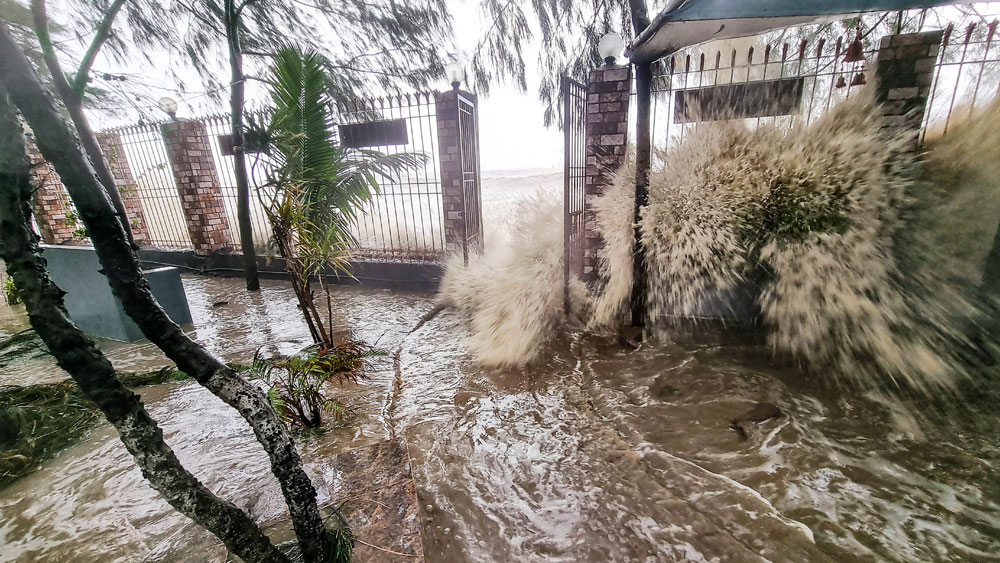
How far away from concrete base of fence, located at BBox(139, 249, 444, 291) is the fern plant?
5.37 ft

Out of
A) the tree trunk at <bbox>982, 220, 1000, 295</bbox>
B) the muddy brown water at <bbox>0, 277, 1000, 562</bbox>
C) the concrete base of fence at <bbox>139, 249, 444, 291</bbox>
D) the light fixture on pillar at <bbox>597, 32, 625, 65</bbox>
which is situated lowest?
the muddy brown water at <bbox>0, 277, 1000, 562</bbox>

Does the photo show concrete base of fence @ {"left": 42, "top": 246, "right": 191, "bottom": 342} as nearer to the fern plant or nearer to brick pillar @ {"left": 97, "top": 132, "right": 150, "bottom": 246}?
the fern plant

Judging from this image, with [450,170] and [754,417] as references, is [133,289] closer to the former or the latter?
[754,417]

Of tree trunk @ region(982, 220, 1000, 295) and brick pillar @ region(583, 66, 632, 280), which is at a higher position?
brick pillar @ region(583, 66, 632, 280)

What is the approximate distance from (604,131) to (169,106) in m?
7.65

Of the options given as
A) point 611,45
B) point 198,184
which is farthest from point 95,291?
point 611,45

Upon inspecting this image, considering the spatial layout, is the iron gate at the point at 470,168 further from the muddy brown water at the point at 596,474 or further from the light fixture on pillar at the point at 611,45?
the muddy brown water at the point at 596,474

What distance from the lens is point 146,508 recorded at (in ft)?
6.40

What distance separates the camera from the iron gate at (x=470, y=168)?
552 cm

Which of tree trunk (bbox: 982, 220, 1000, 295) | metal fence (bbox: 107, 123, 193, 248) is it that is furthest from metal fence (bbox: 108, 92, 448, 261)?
tree trunk (bbox: 982, 220, 1000, 295)

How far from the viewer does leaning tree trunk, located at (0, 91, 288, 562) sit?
891mm

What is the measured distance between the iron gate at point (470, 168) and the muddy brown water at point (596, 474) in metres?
3.08

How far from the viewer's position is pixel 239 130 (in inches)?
235

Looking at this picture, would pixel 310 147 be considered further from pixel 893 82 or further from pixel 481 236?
pixel 893 82
